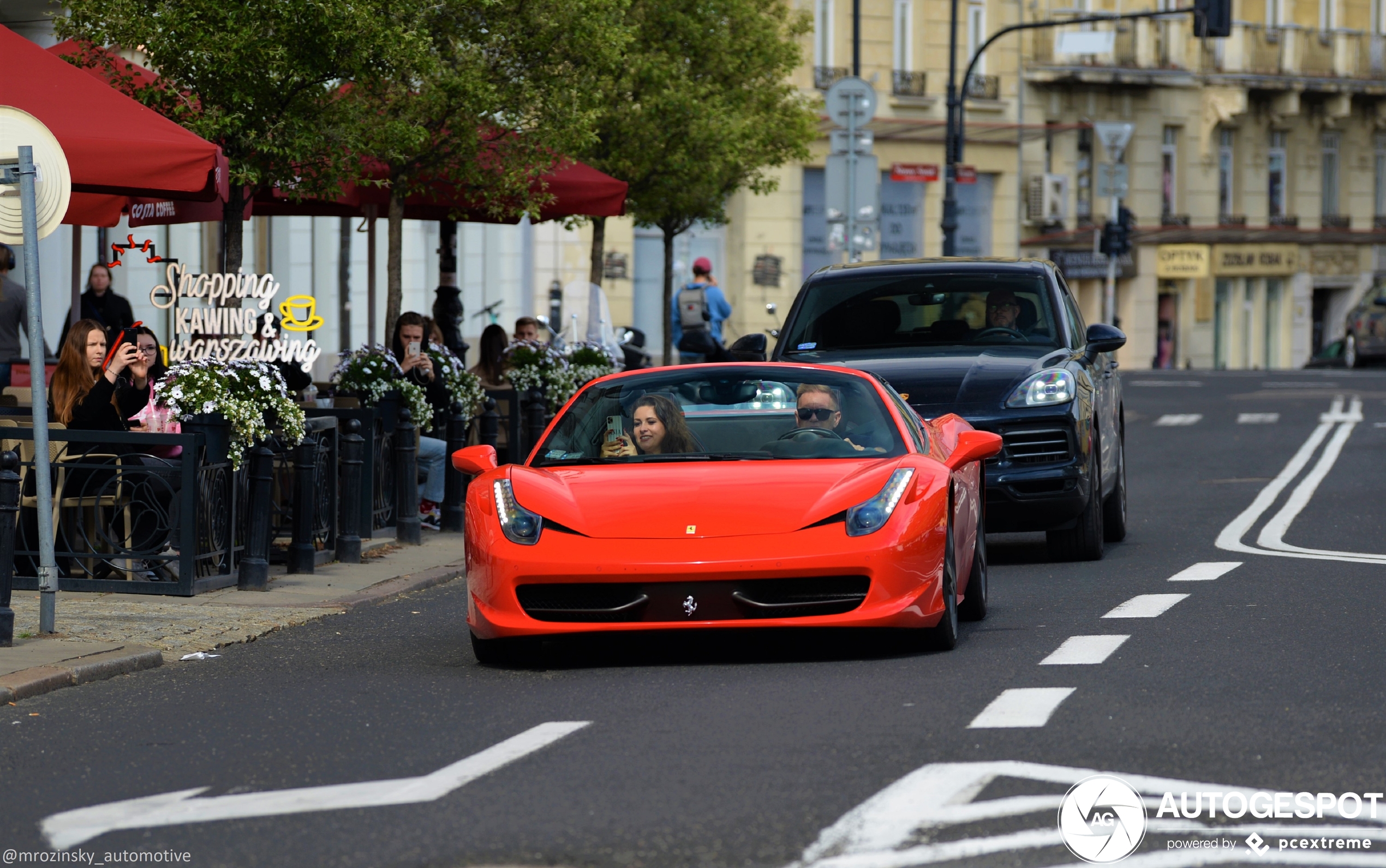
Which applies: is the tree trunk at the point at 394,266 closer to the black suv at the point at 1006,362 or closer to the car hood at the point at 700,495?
the black suv at the point at 1006,362

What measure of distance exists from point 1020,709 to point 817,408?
2.44 metres

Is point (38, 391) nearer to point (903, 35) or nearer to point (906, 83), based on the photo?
point (906, 83)

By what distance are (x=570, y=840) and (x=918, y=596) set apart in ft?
11.2

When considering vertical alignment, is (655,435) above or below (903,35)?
below

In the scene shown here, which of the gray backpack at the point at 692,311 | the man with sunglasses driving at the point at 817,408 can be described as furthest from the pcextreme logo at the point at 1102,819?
the gray backpack at the point at 692,311

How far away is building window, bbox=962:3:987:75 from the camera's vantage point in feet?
181

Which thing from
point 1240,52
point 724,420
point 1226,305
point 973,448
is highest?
point 1240,52

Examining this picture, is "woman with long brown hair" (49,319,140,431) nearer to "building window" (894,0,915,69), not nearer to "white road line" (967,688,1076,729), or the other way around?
"white road line" (967,688,1076,729)

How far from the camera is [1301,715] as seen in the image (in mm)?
7312

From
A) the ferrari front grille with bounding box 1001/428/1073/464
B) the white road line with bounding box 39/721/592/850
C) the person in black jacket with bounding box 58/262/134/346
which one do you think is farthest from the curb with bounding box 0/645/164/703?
the person in black jacket with bounding box 58/262/134/346

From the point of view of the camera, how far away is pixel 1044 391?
41.7 feet

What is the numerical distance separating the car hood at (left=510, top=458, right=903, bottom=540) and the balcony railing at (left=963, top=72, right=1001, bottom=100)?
4665 centimetres

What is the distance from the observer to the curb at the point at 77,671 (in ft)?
28.1

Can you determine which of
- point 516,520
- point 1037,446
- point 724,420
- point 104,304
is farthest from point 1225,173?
point 516,520
